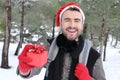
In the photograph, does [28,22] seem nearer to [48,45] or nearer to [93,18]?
[93,18]

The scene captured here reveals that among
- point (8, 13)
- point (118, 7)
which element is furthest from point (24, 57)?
point (118, 7)

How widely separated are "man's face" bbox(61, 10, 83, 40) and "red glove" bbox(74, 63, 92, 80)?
257mm

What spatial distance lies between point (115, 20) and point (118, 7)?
2.90 feet

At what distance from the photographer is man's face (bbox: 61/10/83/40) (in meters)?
2.71

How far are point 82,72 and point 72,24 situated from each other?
0.42 m

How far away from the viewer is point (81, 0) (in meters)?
20.5

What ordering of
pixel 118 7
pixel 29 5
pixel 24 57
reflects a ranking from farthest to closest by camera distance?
1. pixel 29 5
2. pixel 118 7
3. pixel 24 57

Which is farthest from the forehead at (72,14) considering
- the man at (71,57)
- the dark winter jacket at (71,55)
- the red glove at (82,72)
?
the red glove at (82,72)

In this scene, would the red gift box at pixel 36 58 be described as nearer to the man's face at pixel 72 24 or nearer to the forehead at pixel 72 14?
the man's face at pixel 72 24

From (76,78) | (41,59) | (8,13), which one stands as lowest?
(76,78)

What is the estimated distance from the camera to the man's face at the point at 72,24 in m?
2.71

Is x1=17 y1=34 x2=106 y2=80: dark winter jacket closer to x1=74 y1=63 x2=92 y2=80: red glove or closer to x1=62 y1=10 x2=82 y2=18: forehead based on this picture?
x1=74 y1=63 x2=92 y2=80: red glove

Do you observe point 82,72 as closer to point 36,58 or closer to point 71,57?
point 71,57

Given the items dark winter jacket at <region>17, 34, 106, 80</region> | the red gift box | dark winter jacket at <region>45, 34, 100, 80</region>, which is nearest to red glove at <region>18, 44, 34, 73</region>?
the red gift box
